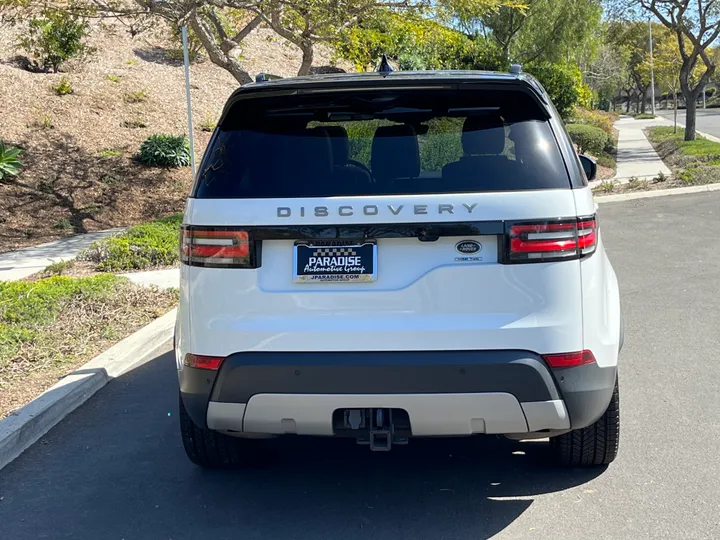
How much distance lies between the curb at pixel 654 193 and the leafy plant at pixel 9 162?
411 inches

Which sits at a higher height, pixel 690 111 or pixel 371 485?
pixel 690 111

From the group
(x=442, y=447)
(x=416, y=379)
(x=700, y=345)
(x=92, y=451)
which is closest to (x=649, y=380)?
(x=700, y=345)

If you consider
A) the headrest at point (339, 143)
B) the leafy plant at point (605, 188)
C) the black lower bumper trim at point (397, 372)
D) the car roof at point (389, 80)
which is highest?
the car roof at point (389, 80)

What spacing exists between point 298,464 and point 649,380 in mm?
2536

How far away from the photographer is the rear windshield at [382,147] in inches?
128

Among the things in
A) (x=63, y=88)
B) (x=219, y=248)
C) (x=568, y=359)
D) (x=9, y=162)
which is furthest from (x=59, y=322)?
(x=63, y=88)

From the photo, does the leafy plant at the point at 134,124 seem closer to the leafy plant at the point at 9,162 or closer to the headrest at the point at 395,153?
the leafy plant at the point at 9,162

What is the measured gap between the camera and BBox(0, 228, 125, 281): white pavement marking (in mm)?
9352

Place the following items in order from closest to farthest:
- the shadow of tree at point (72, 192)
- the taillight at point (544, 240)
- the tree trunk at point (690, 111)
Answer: the taillight at point (544, 240) → the shadow of tree at point (72, 192) → the tree trunk at point (690, 111)

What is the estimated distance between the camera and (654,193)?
1491 cm

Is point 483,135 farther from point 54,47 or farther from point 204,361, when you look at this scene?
point 54,47

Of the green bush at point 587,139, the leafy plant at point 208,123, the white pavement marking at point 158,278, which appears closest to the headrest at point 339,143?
the white pavement marking at point 158,278

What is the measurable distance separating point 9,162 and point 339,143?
1205 centimetres

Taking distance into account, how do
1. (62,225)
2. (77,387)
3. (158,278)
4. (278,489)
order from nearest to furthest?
(278,489) < (77,387) < (158,278) < (62,225)
